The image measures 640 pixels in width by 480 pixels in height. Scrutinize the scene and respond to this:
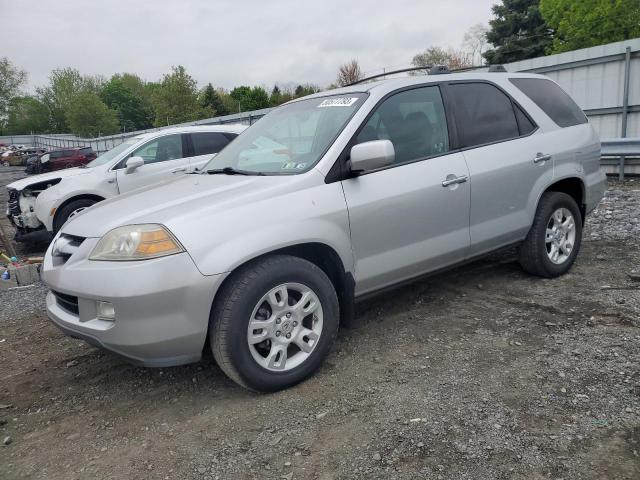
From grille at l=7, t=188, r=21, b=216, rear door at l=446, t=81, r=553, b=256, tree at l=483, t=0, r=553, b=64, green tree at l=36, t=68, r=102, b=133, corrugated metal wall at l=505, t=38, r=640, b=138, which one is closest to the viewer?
rear door at l=446, t=81, r=553, b=256

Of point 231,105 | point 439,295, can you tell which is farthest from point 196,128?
point 231,105

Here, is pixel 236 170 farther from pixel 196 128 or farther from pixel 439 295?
pixel 196 128

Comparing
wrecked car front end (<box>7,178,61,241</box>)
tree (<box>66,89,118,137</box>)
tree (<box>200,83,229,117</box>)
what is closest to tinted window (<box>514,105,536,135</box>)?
wrecked car front end (<box>7,178,61,241</box>)

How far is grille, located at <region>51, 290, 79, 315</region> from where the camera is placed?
3021 mm

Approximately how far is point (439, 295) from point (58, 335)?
330 centimetres

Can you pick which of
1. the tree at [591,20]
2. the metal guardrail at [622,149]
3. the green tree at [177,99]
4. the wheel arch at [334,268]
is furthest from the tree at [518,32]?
the wheel arch at [334,268]

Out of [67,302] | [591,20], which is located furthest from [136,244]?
[591,20]

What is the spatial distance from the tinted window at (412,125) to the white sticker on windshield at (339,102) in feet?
0.65

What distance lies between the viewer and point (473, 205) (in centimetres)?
393

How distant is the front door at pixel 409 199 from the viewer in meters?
3.39

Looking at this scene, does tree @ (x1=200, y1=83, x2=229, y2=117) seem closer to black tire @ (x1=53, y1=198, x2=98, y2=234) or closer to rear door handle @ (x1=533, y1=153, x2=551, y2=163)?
black tire @ (x1=53, y1=198, x2=98, y2=234)

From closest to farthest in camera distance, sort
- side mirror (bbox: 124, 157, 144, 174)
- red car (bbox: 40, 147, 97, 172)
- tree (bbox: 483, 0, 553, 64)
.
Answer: side mirror (bbox: 124, 157, 144, 174), red car (bbox: 40, 147, 97, 172), tree (bbox: 483, 0, 553, 64)

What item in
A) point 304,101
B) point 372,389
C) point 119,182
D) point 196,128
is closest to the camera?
point 372,389

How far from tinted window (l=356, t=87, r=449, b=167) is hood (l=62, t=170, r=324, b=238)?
68cm
